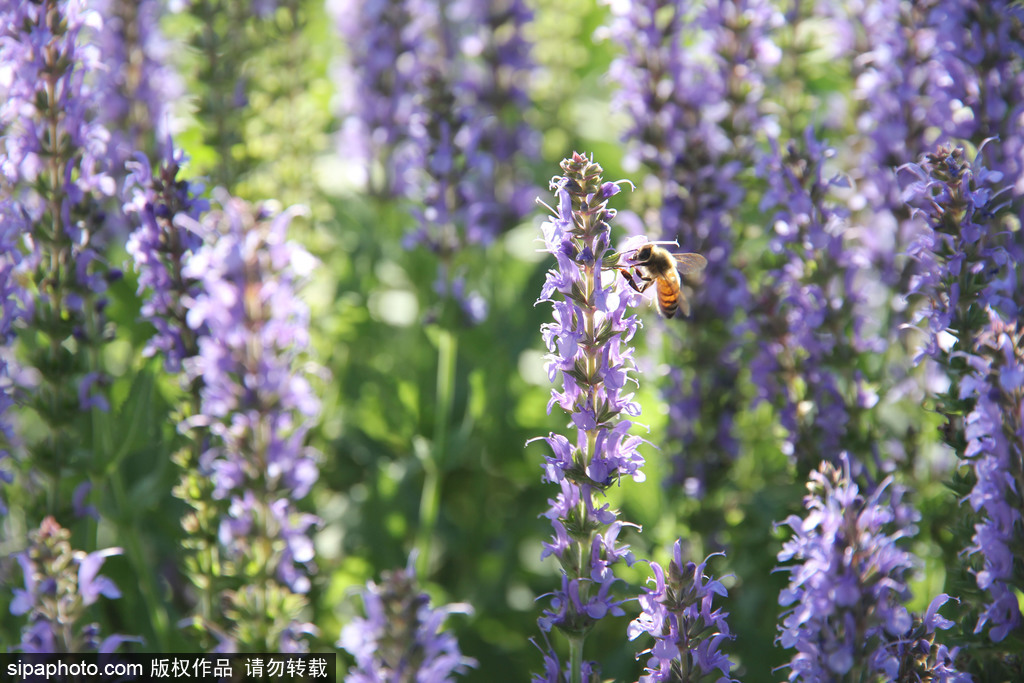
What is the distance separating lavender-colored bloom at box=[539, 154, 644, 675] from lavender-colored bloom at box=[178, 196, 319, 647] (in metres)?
1.00

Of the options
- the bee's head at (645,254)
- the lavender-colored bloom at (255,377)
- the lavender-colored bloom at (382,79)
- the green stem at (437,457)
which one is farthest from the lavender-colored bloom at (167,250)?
the lavender-colored bloom at (382,79)

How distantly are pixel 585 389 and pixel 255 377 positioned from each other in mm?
1217

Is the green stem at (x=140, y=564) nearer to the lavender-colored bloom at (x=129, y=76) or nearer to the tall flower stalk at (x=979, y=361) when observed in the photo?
the lavender-colored bloom at (x=129, y=76)

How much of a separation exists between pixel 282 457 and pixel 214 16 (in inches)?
149

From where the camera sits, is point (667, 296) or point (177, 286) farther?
point (667, 296)

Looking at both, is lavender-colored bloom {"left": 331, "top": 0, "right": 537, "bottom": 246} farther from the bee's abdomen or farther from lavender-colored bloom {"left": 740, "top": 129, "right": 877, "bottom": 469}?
lavender-colored bloom {"left": 740, "top": 129, "right": 877, "bottom": 469}

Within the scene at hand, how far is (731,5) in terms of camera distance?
538 centimetres

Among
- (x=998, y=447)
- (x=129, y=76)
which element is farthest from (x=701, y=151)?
(x=129, y=76)

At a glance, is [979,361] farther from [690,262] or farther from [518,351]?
[518,351]

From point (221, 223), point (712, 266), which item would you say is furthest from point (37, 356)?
point (712, 266)

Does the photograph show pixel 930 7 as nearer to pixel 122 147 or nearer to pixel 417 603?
pixel 417 603

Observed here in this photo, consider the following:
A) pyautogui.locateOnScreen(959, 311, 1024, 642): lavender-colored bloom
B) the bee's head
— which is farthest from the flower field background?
the bee's head

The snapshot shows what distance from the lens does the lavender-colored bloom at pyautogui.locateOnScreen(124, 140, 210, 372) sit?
12.8ft

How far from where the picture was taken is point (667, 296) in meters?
4.33
